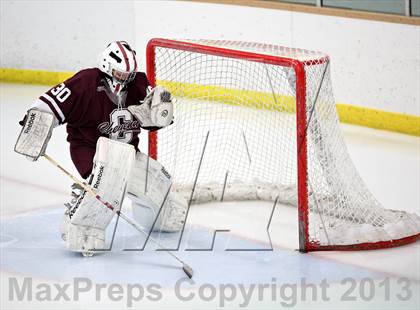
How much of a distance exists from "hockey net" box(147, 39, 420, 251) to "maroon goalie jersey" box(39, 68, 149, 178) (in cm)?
46

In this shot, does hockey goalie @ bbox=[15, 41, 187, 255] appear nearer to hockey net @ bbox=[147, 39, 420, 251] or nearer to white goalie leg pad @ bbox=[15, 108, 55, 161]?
white goalie leg pad @ bbox=[15, 108, 55, 161]

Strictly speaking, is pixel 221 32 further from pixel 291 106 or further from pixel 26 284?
pixel 26 284

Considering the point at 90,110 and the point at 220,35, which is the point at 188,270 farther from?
the point at 220,35

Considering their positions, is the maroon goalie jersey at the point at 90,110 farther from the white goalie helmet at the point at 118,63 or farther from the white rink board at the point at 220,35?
the white rink board at the point at 220,35

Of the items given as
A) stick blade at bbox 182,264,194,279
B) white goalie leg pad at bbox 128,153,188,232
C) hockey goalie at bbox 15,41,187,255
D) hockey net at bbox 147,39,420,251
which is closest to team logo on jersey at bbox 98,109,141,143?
hockey goalie at bbox 15,41,187,255

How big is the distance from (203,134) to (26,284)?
211 cm

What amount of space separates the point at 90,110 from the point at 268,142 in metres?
1.58

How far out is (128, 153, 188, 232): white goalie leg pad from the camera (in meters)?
5.47

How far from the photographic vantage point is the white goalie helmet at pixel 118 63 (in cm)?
521

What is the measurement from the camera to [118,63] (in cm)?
520

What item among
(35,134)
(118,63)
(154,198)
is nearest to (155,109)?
Result: (118,63)

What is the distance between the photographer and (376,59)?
23.8ft

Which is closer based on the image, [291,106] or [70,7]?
[291,106]

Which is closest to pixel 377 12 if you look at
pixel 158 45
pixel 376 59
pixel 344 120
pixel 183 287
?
pixel 376 59
